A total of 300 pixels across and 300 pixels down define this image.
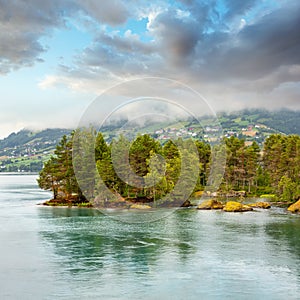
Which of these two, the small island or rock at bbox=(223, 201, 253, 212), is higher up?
the small island

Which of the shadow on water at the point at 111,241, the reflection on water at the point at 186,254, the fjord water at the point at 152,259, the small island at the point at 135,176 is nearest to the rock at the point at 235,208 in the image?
the small island at the point at 135,176

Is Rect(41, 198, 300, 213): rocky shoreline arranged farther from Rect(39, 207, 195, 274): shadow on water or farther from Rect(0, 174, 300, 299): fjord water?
Rect(39, 207, 195, 274): shadow on water

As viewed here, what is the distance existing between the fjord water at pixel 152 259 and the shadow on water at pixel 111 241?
3.3 inches

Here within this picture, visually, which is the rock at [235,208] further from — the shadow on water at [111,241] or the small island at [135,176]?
the shadow on water at [111,241]

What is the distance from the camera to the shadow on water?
35281 millimetres

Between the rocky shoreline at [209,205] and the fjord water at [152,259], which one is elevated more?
the rocky shoreline at [209,205]

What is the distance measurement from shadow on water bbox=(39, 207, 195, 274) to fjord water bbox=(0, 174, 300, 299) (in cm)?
8

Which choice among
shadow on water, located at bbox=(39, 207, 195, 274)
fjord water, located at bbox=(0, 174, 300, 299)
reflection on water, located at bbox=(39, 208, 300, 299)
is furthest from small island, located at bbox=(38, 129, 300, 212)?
fjord water, located at bbox=(0, 174, 300, 299)

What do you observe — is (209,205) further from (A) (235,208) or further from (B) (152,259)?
(B) (152,259)

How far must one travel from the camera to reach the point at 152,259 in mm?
36344

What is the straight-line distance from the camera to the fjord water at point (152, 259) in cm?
2861

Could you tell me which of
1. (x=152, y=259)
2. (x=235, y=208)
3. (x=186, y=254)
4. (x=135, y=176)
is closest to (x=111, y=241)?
(x=152, y=259)

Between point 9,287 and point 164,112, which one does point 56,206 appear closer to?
point 164,112

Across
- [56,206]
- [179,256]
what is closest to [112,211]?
[56,206]
